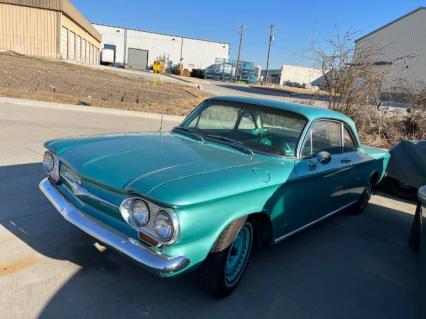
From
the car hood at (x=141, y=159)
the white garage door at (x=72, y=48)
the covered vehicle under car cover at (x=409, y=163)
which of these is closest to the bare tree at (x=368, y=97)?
the covered vehicle under car cover at (x=409, y=163)

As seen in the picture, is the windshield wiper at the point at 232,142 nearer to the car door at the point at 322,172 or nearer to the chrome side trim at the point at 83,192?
the car door at the point at 322,172

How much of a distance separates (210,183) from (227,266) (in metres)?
0.80

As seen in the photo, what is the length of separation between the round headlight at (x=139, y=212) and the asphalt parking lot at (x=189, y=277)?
0.65 metres

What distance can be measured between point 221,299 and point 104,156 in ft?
4.90

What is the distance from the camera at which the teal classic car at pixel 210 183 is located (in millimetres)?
2600

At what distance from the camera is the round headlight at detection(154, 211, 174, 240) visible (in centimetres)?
253

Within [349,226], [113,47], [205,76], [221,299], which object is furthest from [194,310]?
[113,47]

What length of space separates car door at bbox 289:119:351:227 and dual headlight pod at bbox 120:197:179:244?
1516mm

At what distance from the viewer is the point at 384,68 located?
37.6 feet

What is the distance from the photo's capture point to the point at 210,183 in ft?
9.14

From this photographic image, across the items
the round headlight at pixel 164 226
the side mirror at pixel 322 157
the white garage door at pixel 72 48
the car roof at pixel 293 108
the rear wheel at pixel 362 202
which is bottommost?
the rear wheel at pixel 362 202

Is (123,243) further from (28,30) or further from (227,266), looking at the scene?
(28,30)

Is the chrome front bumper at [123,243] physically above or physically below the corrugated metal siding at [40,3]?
below

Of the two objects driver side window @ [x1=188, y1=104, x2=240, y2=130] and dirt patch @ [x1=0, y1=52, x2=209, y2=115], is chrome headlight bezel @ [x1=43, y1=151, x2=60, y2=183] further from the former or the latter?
dirt patch @ [x1=0, y1=52, x2=209, y2=115]
